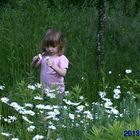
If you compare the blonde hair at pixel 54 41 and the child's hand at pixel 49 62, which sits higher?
the blonde hair at pixel 54 41

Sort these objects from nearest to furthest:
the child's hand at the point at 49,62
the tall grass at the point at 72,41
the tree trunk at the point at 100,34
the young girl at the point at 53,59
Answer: the child's hand at the point at 49,62, the young girl at the point at 53,59, the tall grass at the point at 72,41, the tree trunk at the point at 100,34

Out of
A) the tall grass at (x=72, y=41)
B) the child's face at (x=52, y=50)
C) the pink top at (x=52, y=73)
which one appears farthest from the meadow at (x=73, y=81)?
the child's face at (x=52, y=50)

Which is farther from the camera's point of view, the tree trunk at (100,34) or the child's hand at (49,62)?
the tree trunk at (100,34)

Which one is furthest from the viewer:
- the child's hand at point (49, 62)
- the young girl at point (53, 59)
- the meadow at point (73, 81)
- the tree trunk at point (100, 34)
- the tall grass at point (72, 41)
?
the tree trunk at point (100, 34)

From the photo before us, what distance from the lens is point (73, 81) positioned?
6.00 meters

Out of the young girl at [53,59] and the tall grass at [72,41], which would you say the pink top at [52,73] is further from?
the tall grass at [72,41]

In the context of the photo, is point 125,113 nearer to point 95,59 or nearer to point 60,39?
point 60,39

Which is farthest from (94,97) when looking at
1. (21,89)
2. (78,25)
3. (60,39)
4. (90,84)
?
(78,25)

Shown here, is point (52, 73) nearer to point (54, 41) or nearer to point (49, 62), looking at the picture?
point (49, 62)

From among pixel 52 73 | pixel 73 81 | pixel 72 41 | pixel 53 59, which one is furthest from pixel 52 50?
pixel 72 41

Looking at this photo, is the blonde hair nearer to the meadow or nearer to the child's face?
the child's face

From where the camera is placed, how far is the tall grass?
6.23 meters

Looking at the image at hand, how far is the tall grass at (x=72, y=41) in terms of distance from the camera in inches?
245

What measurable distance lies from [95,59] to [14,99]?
2.41 m
